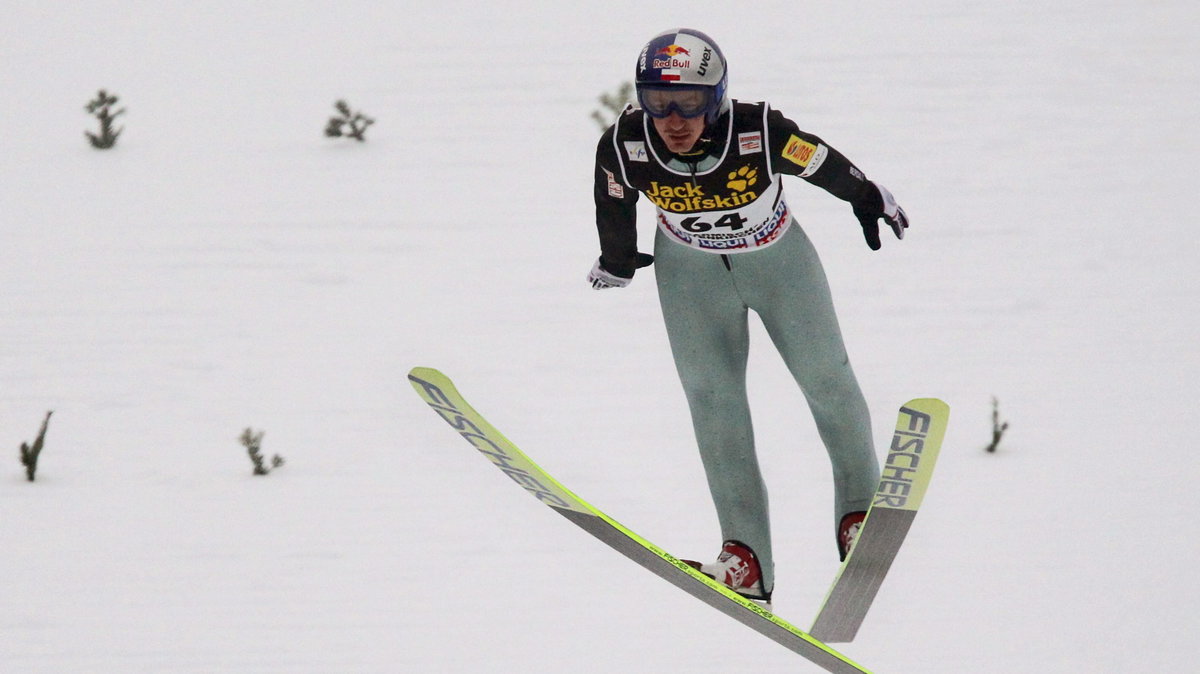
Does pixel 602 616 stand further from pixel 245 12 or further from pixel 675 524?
pixel 245 12

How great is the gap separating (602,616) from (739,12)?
6.32 metres

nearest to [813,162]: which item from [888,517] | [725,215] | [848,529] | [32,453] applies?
[725,215]

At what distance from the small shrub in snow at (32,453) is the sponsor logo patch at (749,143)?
12.1 ft

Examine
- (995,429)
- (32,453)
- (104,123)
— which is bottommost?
(32,453)

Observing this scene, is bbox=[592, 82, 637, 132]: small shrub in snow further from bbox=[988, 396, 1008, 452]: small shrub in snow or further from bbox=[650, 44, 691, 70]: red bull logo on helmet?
bbox=[650, 44, 691, 70]: red bull logo on helmet

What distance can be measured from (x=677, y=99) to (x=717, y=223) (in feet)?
1.59

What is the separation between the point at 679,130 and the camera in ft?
15.6

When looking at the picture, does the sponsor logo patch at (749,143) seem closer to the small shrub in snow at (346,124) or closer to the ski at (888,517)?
the ski at (888,517)

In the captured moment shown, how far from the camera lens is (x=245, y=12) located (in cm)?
1216

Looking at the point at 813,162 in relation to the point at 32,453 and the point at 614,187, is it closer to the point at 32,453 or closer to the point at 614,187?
the point at 614,187

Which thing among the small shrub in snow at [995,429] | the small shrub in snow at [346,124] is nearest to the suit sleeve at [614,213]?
the small shrub in snow at [995,429]

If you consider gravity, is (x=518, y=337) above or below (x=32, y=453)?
above

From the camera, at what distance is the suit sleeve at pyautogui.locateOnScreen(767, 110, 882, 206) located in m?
4.82

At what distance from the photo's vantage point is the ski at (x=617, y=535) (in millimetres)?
5230
